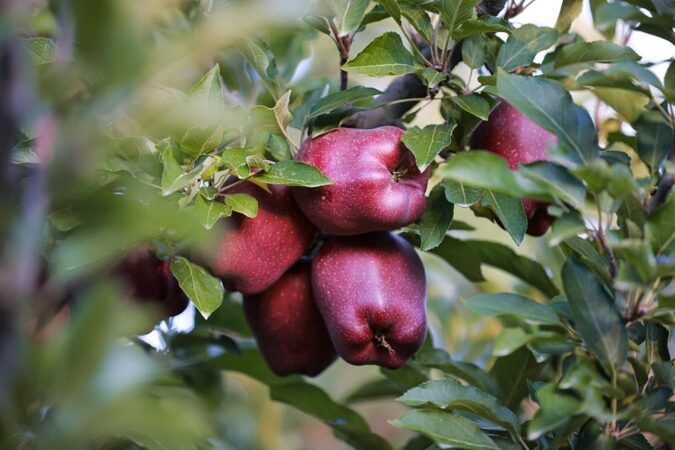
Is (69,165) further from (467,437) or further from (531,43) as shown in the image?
(531,43)

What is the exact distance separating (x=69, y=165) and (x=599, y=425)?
524 millimetres

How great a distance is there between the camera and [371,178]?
0.89 metres

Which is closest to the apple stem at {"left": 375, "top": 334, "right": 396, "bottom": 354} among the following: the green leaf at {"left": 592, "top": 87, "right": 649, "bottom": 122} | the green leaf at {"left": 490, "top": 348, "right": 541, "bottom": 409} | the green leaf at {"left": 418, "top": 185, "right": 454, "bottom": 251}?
the green leaf at {"left": 418, "top": 185, "right": 454, "bottom": 251}

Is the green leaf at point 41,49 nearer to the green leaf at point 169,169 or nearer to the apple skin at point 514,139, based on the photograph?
the green leaf at point 169,169

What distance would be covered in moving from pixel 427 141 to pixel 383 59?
0.32 feet

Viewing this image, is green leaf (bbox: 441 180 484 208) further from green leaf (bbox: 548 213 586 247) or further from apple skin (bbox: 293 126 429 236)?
green leaf (bbox: 548 213 586 247)

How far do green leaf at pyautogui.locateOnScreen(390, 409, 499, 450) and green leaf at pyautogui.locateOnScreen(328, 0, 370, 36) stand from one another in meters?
0.42

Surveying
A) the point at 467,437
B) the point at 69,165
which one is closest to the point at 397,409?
the point at 467,437

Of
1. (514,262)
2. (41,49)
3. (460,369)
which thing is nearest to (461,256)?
(514,262)

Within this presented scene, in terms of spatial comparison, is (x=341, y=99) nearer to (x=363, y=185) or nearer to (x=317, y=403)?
(x=363, y=185)

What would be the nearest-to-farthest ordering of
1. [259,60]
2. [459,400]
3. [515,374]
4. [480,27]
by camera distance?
1. [459,400]
2. [480,27]
3. [259,60]
4. [515,374]

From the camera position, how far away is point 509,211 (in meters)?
0.87

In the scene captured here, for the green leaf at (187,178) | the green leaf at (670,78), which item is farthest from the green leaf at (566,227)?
the green leaf at (187,178)

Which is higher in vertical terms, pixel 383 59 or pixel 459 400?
pixel 383 59
